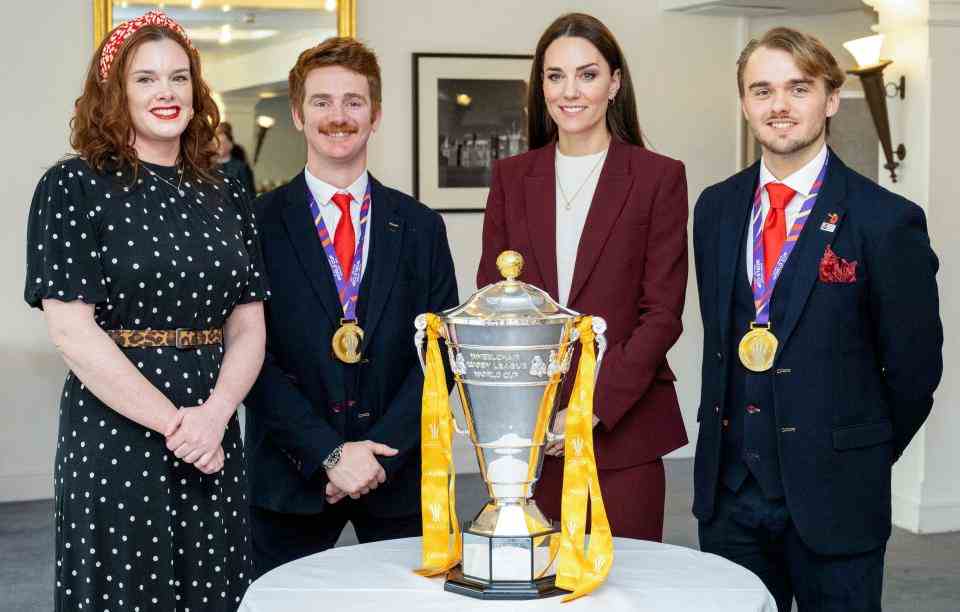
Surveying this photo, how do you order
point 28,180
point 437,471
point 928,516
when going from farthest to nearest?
point 28,180
point 928,516
point 437,471

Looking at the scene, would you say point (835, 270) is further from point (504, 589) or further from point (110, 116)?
point (110, 116)

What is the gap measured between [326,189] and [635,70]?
4.37 metres

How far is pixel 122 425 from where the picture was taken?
258 cm

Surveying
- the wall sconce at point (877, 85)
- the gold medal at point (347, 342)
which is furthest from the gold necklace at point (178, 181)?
the wall sconce at point (877, 85)

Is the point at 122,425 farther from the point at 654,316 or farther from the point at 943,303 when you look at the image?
the point at 943,303

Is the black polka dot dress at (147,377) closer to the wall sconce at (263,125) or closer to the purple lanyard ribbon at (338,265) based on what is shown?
the purple lanyard ribbon at (338,265)

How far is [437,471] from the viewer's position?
2.29 m

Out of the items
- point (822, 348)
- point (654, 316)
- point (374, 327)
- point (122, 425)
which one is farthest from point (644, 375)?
point (122, 425)

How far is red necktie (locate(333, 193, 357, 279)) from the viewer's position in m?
2.96

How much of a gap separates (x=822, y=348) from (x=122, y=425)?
1.40 m

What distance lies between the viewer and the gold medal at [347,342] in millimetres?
2885

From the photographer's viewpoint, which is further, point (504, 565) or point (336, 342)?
point (336, 342)

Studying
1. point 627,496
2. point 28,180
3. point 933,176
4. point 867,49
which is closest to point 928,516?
point 933,176

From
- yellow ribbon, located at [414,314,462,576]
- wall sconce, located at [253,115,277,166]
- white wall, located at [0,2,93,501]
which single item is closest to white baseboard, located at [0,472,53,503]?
white wall, located at [0,2,93,501]
